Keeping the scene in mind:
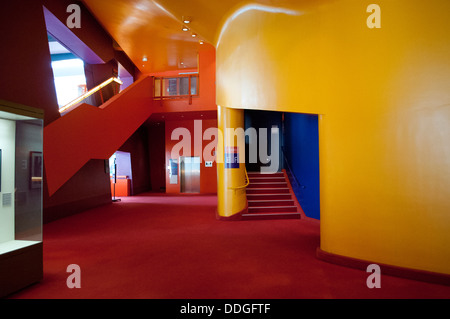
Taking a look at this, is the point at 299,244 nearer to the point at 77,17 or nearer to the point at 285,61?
the point at 285,61

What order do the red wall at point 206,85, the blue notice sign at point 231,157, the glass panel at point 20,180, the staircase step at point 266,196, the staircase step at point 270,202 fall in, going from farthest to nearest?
the red wall at point 206,85 → the staircase step at point 266,196 → the staircase step at point 270,202 → the blue notice sign at point 231,157 → the glass panel at point 20,180

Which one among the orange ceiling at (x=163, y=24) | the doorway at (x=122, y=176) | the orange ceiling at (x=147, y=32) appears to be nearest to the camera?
the orange ceiling at (x=163, y=24)

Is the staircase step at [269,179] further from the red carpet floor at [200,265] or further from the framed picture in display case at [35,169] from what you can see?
the framed picture in display case at [35,169]

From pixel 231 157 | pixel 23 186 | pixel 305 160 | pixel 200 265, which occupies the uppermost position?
pixel 231 157

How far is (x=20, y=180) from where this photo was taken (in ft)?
13.1

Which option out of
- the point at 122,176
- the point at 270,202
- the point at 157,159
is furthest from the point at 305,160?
the point at 157,159

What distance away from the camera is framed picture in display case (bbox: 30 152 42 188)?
12.7 feet

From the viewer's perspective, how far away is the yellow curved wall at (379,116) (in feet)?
12.5

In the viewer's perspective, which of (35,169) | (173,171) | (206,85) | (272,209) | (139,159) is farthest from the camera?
(139,159)

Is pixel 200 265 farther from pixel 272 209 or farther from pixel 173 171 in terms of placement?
pixel 173 171

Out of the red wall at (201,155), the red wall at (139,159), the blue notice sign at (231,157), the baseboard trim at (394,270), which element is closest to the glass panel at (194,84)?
→ the red wall at (201,155)

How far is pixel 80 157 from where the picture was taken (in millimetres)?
8430

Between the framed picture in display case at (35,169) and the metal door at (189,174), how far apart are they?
12312 mm

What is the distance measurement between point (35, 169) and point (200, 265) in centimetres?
274
